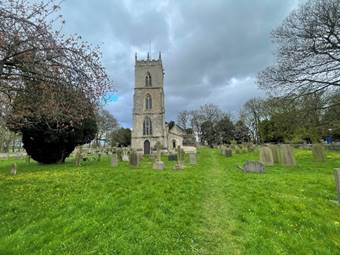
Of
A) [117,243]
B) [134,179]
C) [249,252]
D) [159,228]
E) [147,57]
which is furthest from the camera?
[147,57]

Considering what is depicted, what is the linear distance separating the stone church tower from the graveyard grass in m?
36.8

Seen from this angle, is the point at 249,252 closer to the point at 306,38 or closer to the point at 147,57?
the point at 306,38

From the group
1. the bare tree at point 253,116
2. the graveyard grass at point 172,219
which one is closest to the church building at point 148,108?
the bare tree at point 253,116

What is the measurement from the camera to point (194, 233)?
4629 millimetres

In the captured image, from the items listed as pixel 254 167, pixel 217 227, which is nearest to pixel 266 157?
pixel 254 167

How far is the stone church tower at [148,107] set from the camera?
4528 centimetres

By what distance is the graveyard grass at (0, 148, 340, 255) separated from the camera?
430cm

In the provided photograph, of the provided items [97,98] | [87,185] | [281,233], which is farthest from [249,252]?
[87,185]

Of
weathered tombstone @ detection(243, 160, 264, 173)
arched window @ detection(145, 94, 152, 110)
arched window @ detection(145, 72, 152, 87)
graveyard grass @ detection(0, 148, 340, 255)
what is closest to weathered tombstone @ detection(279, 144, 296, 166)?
weathered tombstone @ detection(243, 160, 264, 173)

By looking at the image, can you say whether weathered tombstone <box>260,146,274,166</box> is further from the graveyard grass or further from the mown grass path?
the mown grass path

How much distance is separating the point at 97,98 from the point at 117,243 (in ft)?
14.1

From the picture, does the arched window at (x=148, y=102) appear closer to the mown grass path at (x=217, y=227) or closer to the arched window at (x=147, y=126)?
the arched window at (x=147, y=126)

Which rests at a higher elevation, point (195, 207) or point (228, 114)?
point (228, 114)

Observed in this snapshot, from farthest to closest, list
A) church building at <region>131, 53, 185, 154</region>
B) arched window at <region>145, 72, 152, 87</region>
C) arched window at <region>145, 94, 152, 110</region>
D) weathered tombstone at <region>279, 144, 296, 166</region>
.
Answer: arched window at <region>145, 72, 152, 87</region> < arched window at <region>145, 94, 152, 110</region> < church building at <region>131, 53, 185, 154</region> < weathered tombstone at <region>279, 144, 296, 166</region>
